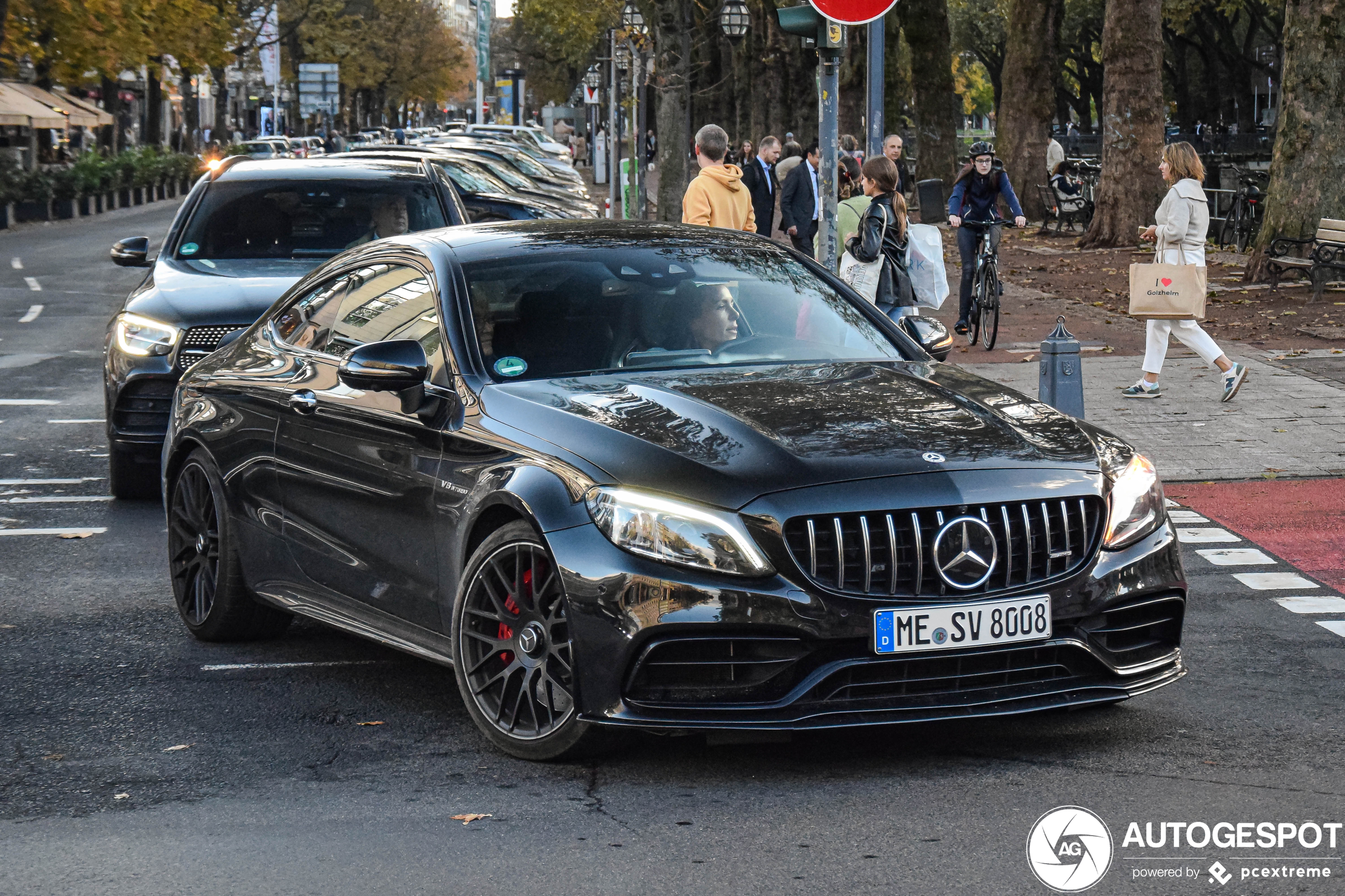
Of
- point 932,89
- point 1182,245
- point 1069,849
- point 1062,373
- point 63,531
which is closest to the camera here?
point 1069,849

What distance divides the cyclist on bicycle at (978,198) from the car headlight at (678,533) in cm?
1202

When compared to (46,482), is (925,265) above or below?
above

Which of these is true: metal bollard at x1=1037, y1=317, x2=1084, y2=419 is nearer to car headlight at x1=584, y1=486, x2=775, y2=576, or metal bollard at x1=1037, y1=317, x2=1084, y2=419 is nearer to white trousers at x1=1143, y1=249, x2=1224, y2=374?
white trousers at x1=1143, y1=249, x2=1224, y2=374

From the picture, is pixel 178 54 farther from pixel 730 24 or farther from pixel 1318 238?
pixel 1318 238

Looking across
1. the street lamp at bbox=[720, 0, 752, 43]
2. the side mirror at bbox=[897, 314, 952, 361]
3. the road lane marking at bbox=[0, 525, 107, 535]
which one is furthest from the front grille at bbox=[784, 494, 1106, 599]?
the street lamp at bbox=[720, 0, 752, 43]

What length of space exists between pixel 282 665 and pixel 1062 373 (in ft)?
18.4

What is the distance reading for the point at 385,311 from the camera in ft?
21.1

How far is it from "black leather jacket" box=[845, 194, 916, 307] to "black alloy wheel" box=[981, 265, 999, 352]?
3.82m

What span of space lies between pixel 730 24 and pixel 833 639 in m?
33.0

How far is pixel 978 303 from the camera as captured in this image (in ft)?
56.1

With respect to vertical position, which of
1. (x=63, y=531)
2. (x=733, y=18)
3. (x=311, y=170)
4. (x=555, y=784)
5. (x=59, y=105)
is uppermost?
(x=733, y=18)

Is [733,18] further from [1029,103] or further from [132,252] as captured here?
[132,252]

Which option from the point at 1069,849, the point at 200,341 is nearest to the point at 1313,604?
the point at 1069,849

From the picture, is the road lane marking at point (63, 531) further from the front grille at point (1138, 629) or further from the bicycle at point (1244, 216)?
the bicycle at point (1244, 216)
